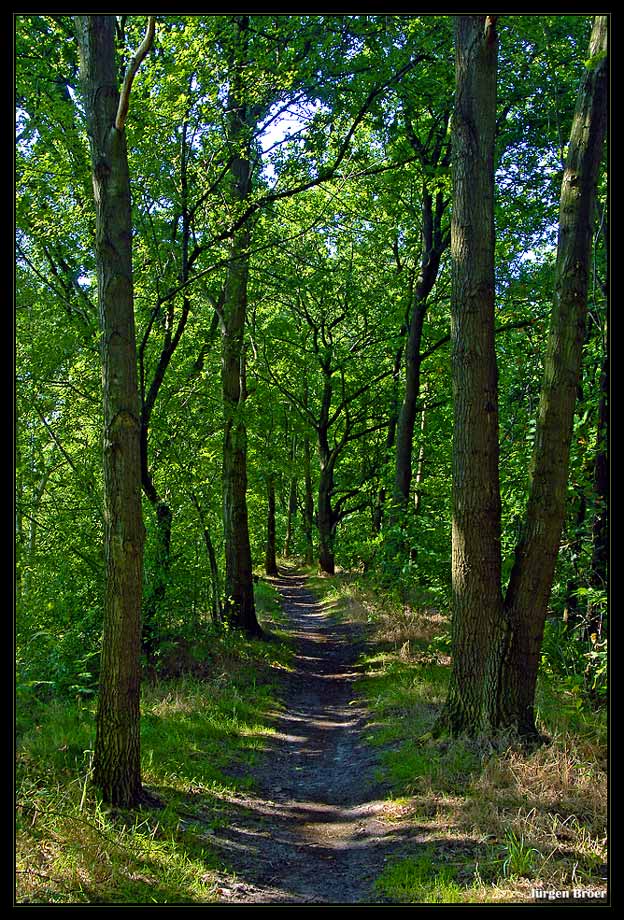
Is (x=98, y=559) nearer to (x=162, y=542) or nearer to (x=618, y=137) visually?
(x=162, y=542)

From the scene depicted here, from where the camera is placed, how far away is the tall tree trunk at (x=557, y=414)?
6336mm

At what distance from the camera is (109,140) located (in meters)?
5.57

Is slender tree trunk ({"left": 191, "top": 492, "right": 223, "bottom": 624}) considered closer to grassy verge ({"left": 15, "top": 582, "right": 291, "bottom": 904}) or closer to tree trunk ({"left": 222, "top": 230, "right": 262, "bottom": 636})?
tree trunk ({"left": 222, "top": 230, "right": 262, "bottom": 636})

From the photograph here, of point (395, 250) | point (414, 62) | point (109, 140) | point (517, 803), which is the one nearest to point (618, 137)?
point (109, 140)

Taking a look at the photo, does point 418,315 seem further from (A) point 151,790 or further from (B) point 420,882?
(B) point 420,882

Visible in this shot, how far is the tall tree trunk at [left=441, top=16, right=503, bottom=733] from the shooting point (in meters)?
6.91

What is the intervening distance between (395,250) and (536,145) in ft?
24.5

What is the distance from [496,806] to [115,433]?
13.9ft

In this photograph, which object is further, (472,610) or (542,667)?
(542,667)

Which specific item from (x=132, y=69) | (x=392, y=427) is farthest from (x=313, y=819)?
(x=392, y=427)

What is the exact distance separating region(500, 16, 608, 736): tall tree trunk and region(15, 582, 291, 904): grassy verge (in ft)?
9.89

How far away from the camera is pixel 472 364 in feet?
23.2

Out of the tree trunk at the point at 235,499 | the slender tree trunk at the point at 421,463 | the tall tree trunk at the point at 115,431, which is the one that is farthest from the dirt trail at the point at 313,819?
the slender tree trunk at the point at 421,463

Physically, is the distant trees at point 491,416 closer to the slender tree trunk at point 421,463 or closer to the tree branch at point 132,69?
the tree branch at point 132,69
